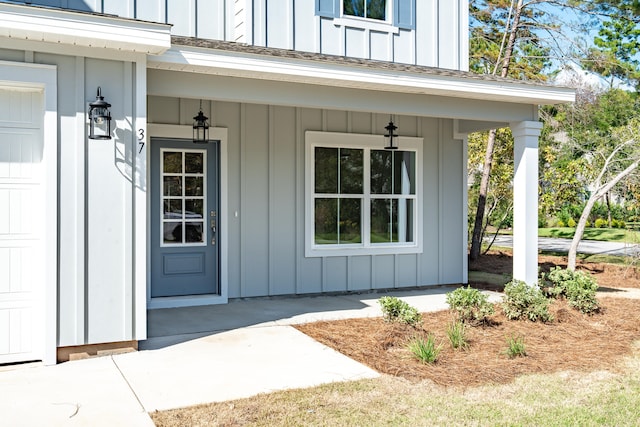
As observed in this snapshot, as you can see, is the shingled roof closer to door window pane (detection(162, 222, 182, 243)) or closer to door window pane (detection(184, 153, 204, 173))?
door window pane (detection(184, 153, 204, 173))

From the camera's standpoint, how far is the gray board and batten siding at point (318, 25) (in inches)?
308

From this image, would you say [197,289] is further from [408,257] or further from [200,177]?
[408,257]

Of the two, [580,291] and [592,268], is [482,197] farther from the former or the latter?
[580,291]

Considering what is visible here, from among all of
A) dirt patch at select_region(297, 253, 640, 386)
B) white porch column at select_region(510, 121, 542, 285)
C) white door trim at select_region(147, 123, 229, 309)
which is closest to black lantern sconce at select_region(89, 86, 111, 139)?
white door trim at select_region(147, 123, 229, 309)

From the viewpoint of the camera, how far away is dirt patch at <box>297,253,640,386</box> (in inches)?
207

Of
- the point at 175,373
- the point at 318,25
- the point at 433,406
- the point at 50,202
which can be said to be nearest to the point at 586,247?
the point at 318,25

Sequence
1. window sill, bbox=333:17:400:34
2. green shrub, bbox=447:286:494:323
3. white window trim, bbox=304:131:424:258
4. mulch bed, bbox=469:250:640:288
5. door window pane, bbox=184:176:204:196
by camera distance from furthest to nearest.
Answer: mulch bed, bbox=469:250:640:288 < white window trim, bbox=304:131:424:258 < window sill, bbox=333:17:400:34 < door window pane, bbox=184:176:204:196 < green shrub, bbox=447:286:494:323

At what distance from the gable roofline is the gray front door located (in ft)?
5.90

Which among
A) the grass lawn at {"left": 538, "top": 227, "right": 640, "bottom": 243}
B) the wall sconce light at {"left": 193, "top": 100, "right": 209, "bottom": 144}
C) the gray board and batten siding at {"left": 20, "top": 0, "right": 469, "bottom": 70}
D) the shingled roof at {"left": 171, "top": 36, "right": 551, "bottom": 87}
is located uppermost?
the gray board and batten siding at {"left": 20, "top": 0, "right": 469, "bottom": 70}

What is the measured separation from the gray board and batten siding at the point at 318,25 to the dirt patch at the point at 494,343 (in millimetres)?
3878

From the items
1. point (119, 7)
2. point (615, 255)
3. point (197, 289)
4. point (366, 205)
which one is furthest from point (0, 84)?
point (615, 255)

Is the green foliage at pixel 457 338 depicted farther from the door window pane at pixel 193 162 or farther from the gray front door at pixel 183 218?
the door window pane at pixel 193 162

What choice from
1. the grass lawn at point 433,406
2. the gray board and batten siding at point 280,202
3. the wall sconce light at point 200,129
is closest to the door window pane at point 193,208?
the gray board and batten siding at point 280,202

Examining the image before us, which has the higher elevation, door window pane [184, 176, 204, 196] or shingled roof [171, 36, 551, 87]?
shingled roof [171, 36, 551, 87]
